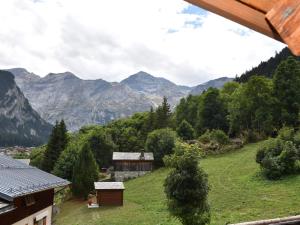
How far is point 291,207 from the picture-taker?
3253cm

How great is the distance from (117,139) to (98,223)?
225 feet

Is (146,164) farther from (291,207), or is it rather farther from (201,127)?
(291,207)

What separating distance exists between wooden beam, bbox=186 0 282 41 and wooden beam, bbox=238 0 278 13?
0.09 ft

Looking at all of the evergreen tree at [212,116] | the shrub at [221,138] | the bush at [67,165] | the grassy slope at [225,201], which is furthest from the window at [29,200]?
the evergreen tree at [212,116]

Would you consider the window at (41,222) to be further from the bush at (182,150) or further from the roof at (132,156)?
the roof at (132,156)

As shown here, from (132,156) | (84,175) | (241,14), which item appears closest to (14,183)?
(241,14)

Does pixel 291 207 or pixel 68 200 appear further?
pixel 68 200

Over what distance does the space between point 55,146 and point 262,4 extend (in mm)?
88112

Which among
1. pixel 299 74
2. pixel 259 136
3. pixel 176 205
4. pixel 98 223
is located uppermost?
pixel 299 74

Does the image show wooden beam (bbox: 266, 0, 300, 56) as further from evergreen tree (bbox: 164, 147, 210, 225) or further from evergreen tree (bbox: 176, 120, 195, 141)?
evergreen tree (bbox: 176, 120, 195, 141)

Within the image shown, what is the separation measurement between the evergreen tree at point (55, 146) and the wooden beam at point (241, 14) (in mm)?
85336

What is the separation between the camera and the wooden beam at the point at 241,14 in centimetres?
223

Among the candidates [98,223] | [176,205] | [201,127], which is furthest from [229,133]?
[176,205]

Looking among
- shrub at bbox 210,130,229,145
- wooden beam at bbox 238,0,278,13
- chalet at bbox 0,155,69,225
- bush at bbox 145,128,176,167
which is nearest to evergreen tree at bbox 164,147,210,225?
chalet at bbox 0,155,69,225
